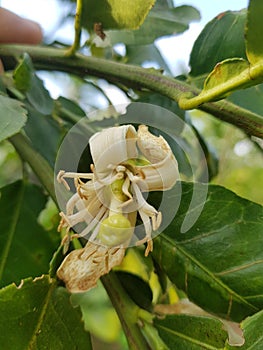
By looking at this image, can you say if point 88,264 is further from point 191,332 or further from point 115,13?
point 115,13

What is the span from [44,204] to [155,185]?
285 mm

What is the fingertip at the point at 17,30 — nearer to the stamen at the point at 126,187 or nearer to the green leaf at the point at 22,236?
the green leaf at the point at 22,236

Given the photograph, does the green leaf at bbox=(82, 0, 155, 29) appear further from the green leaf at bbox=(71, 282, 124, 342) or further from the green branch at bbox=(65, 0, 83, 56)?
the green leaf at bbox=(71, 282, 124, 342)

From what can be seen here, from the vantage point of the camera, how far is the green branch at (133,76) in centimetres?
40

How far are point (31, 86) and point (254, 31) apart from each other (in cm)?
25

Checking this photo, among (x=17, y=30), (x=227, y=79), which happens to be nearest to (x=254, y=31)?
(x=227, y=79)

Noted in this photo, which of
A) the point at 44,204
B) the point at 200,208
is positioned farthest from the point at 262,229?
the point at 44,204

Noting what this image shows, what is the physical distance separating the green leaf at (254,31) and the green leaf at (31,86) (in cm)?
23

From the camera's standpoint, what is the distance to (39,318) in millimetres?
429

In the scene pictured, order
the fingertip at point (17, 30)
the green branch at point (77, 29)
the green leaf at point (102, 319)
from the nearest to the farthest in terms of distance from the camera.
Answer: the green branch at point (77, 29) < the fingertip at point (17, 30) < the green leaf at point (102, 319)

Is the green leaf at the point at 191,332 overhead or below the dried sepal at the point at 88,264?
below

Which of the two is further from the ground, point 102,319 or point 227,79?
point 227,79

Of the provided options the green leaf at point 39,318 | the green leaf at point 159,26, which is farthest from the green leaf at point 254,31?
the green leaf at point 159,26

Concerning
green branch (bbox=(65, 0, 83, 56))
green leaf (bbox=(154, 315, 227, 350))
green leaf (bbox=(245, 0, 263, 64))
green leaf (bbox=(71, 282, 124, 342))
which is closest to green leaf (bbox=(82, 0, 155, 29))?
green branch (bbox=(65, 0, 83, 56))
